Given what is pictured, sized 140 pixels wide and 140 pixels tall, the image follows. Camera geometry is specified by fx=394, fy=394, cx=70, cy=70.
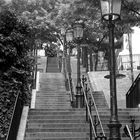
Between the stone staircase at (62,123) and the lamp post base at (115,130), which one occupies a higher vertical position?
the lamp post base at (115,130)

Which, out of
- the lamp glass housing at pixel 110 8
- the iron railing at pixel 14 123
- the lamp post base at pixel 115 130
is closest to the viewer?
the lamp post base at pixel 115 130

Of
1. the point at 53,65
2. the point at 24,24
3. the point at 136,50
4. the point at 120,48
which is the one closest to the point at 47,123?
the point at 24,24

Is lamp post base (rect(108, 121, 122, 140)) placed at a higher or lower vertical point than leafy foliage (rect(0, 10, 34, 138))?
lower

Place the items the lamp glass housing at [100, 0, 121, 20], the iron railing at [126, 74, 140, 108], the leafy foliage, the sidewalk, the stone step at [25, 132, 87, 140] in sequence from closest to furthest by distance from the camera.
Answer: the lamp glass housing at [100, 0, 121, 20], the stone step at [25, 132, 87, 140], the leafy foliage, the iron railing at [126, 74, 140, 108], the sidewalk

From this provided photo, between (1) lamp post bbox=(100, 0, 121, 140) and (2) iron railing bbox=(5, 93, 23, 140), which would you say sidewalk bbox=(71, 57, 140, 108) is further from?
(1) lamp post bbox=(100, 0, 121, 140)

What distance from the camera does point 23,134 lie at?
38.6 ft

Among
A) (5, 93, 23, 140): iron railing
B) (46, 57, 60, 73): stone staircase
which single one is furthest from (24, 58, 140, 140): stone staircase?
(46, 57, 60, 73): stone staircase

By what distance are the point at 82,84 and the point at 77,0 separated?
3.29 meters

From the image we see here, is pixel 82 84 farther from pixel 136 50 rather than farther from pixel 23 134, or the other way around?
pixel 136 50

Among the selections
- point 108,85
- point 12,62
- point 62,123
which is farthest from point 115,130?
point 108,85

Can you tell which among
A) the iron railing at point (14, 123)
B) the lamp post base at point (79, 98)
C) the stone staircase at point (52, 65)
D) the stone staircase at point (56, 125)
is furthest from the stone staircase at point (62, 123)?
the stone staircase at point (52, 65)

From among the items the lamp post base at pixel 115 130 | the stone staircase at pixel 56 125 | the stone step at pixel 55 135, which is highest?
the lamp post base at pixel 115 130

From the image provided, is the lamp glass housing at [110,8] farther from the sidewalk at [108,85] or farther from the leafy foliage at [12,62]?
the sidewalk at [108,85]

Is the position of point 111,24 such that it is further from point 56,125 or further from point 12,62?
point 12,62
